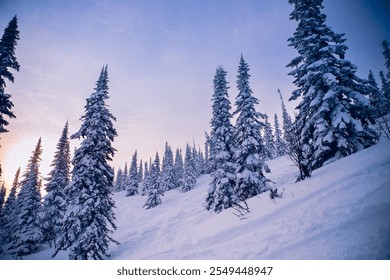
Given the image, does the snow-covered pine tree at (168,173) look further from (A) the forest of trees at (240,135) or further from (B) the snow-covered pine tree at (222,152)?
(B) the snow-covered pine tree at (222,152)

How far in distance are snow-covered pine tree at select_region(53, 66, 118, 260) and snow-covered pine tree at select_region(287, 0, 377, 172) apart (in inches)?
531

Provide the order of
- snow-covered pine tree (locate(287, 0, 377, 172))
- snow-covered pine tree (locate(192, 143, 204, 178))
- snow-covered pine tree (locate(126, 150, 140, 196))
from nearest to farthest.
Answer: snow-covered pine tree (locate(287, 0, 377, 172))
snow-covered pine tree (locate(126, 150, 140, 196))
snow-covered pine tree (locate(192, 143, 204, 178))

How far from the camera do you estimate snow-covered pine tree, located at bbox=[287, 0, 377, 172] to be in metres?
10.3

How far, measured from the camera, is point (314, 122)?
11555mm

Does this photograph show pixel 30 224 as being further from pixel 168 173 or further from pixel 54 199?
pixel 168 173

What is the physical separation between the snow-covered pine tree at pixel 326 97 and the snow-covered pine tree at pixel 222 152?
7061 millimetres

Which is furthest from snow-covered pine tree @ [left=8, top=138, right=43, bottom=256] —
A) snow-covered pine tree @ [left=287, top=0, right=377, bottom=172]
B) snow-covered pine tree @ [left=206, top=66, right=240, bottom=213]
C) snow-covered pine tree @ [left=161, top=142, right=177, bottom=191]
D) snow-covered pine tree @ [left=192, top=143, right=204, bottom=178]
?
snow-covered pine tree @ [left=192, top=143, right=204, bottom=178]

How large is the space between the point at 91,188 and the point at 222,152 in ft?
36.1

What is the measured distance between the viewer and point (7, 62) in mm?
13062

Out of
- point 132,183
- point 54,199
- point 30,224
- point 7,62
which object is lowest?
point 30,224

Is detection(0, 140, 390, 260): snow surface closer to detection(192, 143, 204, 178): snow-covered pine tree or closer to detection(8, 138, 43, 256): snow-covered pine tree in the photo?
detection(8, 138, 43, 256): snow-covered pine tree

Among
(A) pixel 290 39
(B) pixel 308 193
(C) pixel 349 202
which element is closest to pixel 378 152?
(B) pixel 308 193

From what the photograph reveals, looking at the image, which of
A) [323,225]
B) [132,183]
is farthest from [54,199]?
[132,183]
